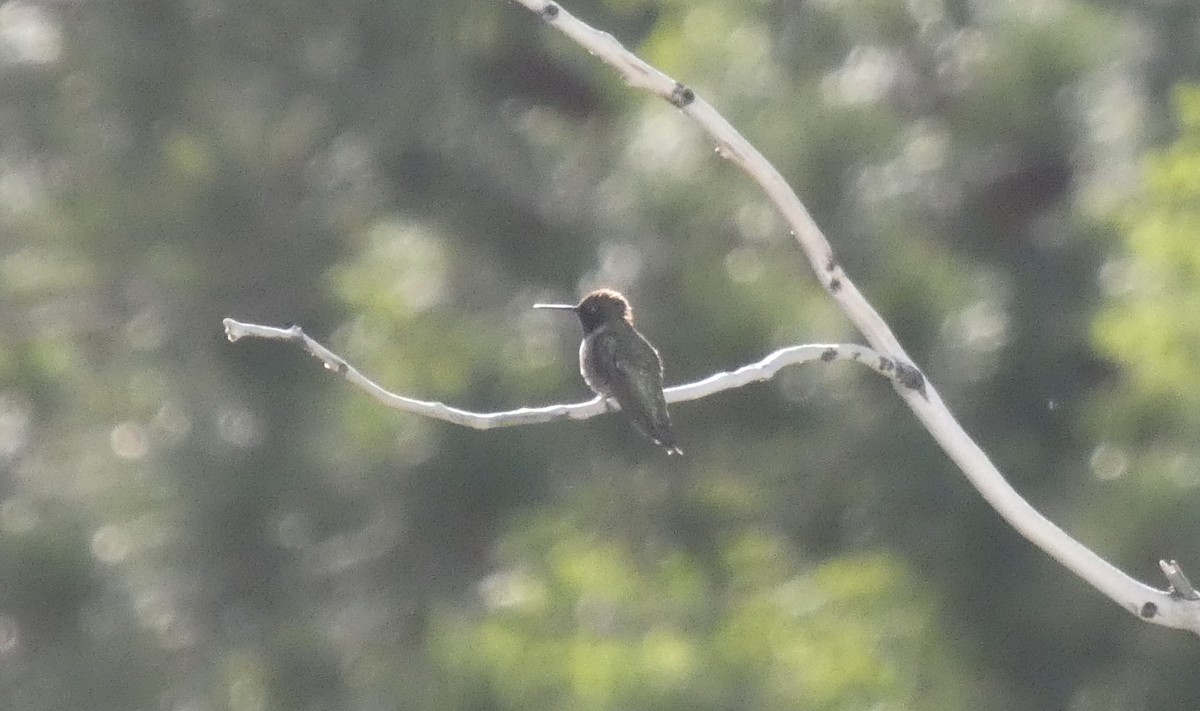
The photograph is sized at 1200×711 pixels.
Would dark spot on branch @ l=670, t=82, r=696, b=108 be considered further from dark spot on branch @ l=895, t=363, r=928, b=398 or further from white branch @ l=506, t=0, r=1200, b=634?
dark spot on branch @ l=895, t=363, r=928, b=398

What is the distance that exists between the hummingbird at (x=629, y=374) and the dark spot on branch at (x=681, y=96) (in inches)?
53.3

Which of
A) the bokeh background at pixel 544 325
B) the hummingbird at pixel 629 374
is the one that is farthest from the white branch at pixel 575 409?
the bokeh background at pixel 544 325

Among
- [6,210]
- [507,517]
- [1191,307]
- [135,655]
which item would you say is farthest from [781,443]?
[6,210]

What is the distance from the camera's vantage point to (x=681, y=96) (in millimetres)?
2709

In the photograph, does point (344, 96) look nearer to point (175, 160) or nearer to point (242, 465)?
point (175, 160)

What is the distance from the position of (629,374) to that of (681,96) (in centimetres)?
150

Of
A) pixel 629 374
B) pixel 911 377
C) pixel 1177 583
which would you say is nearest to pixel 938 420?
pixel 911 377

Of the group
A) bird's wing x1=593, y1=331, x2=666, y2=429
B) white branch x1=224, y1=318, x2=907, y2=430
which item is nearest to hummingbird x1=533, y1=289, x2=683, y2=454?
bird's wing x1=593, y1=331, x2=666, y2=429

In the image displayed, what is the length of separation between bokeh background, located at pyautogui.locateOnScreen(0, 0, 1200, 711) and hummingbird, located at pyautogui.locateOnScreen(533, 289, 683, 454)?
0.52 m

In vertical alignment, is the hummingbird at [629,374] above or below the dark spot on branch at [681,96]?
above

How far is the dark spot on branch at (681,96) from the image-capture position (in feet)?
8.87

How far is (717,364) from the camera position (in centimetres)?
501

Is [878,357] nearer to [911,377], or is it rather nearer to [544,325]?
[911,377]

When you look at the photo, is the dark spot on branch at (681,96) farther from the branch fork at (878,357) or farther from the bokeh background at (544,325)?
the bokeh background at (544,325)
